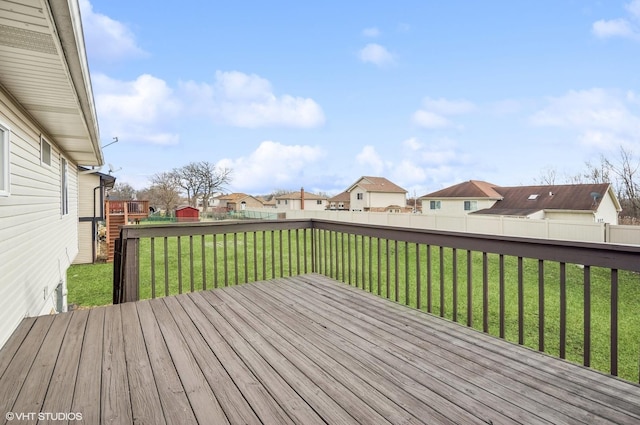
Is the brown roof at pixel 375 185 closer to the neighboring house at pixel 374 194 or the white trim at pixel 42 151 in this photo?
the neighboring house at pixel 374 194

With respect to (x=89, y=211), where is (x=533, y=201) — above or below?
above

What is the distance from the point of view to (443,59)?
1644 centimetres

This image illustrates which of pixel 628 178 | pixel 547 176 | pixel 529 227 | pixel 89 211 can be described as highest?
pixel 547 176

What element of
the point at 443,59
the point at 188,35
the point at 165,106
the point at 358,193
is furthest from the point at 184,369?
the point at 358,193

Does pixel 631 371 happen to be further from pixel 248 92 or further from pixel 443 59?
pixel 248 92

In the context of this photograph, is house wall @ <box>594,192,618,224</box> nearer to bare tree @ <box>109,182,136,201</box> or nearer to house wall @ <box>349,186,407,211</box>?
house wall @ <box>349,186,407,211</box>

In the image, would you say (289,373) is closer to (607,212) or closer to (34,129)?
(34,129)

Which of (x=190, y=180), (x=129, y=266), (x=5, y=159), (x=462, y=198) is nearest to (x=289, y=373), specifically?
(x=129, y=266)

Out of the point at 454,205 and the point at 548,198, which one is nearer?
the point at 548,198

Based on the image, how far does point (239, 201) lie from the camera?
47.5 meters

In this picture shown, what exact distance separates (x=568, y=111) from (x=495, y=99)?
16.8 ft

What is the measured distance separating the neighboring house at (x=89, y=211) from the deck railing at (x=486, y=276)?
11.6ft

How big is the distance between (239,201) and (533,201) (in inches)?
1436

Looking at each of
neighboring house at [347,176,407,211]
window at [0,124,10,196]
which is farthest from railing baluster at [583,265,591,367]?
neighboring house at [347,176,407,211]
